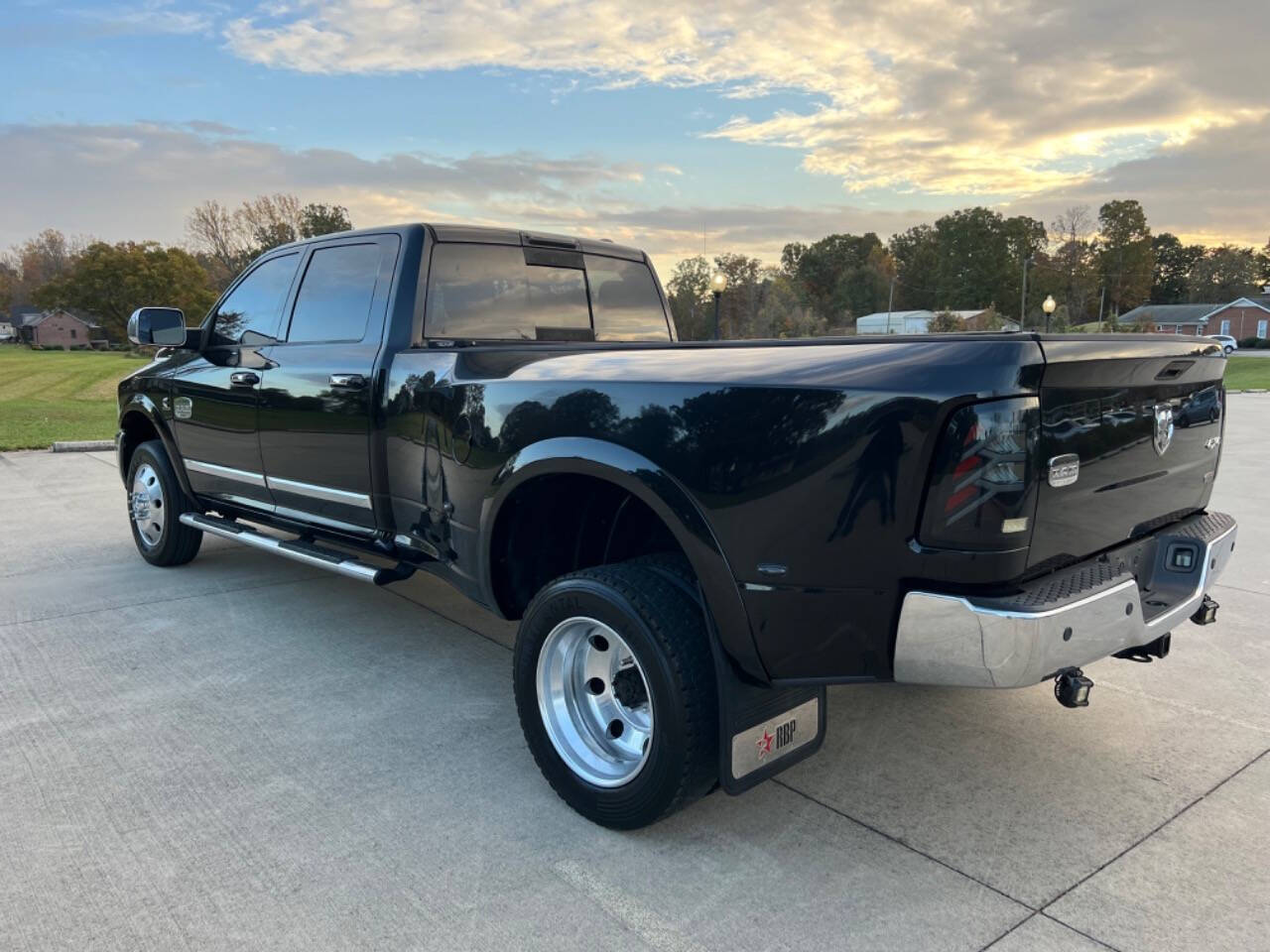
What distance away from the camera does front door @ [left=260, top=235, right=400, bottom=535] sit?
386 centimetres

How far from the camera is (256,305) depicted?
4.88 meters

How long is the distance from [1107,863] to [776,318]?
6427 centimetres

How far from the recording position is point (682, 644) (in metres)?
2.53

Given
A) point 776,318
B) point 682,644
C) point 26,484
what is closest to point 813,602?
point 682,644

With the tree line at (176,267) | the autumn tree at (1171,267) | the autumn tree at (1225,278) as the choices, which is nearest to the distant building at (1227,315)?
the autumn tree at (1225,278)

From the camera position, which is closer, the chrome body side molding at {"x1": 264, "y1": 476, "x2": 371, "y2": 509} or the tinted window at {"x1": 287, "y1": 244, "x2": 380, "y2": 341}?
the chrome body side molding at {"x1": 264, "y1": 476, "x2": 371, "y2": 509}

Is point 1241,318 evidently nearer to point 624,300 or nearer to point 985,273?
point 985,273

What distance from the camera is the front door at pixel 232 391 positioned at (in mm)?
4617

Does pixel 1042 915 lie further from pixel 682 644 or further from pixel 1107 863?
pixel 682 644

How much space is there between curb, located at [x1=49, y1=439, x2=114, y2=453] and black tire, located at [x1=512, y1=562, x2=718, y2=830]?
11.3m

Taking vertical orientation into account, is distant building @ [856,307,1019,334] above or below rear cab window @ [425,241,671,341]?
below

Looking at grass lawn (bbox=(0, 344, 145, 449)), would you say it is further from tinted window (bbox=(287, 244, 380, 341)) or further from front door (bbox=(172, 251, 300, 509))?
tinted window (bbox=(287, 244, 380, 341))

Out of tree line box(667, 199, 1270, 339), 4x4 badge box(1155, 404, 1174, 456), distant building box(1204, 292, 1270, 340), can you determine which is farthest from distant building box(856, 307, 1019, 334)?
4x4 badge box(1155, 404, 1174, 456)

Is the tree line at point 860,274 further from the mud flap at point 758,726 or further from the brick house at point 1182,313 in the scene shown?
the mud flap at point 758,726
